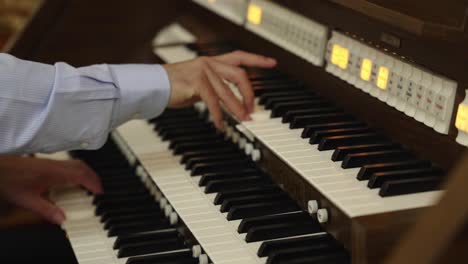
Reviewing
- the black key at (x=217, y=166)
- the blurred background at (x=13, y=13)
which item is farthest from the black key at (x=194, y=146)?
the blurred background at (x=13, y=13)

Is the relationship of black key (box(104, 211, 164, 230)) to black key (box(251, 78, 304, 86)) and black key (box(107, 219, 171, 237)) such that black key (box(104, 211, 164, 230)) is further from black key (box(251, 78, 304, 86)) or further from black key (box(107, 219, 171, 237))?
black key (box(251, 78, 304, 86))

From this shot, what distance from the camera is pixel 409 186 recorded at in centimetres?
153

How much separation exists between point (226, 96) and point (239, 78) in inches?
2.3

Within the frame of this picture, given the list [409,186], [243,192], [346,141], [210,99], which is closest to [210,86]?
[210,99]

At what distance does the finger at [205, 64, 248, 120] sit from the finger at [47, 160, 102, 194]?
1.64ft

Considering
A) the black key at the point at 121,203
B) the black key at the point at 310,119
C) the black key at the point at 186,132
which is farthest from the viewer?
the black key at the point at 186,132

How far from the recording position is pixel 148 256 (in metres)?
1.80

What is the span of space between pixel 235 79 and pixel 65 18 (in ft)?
3.32

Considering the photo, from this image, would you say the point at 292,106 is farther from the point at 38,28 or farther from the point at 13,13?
the point at 13,13

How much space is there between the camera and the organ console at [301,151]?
154cm

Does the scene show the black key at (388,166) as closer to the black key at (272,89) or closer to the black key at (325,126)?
the black key at (325,126)

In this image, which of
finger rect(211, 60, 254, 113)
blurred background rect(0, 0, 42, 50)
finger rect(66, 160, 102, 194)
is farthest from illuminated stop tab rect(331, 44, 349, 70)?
blurred background rect(0, 0, 42, 50)

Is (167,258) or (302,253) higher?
(302,253)

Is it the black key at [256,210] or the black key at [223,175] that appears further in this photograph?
the black key at [223,175]
